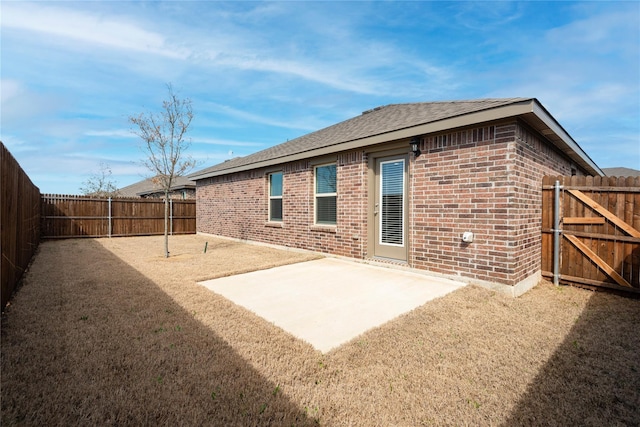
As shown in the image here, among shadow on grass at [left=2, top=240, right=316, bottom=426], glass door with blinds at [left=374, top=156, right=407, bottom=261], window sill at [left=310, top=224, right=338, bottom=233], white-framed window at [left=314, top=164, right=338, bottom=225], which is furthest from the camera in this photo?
white-framed window at [left=314, top=164, right=338, bottom=225]

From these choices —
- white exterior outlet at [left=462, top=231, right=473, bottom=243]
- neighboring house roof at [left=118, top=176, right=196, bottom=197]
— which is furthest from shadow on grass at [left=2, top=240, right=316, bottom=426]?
neighboring house roof at [left=118, top=176, right=196, bottom=197]

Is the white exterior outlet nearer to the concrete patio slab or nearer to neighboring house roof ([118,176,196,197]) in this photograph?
the concrete patio slab

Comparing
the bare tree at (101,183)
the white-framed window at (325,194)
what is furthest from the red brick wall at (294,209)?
the bare tree at (101,183)

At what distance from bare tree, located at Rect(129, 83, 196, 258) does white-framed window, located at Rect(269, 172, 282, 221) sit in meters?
2.77

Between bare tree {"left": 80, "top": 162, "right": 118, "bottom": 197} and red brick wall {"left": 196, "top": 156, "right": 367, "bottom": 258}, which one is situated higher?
bare tree {"left": 80, "top": 162, "right": 118, "bottom": 197}

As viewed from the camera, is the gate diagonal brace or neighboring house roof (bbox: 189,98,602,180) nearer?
neighboring house roof (bbox: 189,98,602,180)

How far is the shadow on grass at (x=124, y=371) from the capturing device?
1812 mm

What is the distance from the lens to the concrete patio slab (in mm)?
3256

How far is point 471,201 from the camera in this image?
486 centimetres

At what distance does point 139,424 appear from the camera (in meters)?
1.73

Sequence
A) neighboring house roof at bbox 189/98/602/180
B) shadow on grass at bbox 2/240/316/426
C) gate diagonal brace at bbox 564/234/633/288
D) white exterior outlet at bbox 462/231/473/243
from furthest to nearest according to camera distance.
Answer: white exterior outlet at bbox 462/231/473/243 < gate diagonal brace at bbox 564/234/633/288 < neighboring house roof at bbox 189/98/602/180 < shadow on grass at bbox 2/240/316/426

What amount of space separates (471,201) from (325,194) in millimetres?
3810

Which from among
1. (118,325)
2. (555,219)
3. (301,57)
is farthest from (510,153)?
(301,57)

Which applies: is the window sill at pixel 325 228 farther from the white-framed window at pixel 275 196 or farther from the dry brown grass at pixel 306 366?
the dry brown grass at pixel 306 366
